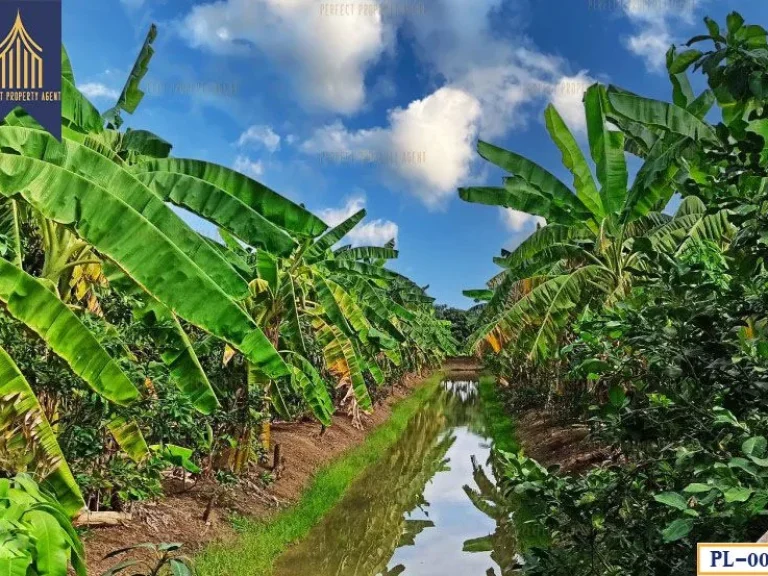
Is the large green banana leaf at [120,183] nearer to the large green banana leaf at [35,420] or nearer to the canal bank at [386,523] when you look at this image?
the large green banana leaf at [35,420]

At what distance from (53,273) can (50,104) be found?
56.9 inches

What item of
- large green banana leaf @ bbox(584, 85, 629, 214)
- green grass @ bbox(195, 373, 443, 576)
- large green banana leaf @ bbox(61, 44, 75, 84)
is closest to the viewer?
large green banana leaf @ bbox(61, 44, 75, 84)

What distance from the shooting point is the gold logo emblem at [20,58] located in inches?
204

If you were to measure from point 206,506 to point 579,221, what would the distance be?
23.0 feet

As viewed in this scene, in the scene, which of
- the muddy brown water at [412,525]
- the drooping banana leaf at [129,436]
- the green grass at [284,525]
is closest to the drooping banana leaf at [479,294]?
the muddy brown water at [412,525]

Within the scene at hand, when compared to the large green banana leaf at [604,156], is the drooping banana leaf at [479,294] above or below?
above

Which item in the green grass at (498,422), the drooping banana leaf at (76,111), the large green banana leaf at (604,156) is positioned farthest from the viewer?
the green grass at (498,422)

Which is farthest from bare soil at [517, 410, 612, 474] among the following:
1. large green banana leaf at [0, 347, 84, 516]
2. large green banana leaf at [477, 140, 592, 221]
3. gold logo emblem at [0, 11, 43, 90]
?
gold logo emblem at [0, 11, 43, 90]

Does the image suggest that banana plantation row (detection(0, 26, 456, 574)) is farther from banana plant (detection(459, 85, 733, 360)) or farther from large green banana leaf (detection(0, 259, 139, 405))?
banana plant (detection(459, 85, 733, 360))

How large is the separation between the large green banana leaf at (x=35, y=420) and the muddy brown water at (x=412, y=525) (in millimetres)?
4753

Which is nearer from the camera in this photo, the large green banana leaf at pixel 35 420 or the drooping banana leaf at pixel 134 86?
the large green banana leaf at pixel 35 420

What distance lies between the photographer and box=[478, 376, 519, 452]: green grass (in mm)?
17000

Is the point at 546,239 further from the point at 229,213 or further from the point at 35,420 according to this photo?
the point at 35,420

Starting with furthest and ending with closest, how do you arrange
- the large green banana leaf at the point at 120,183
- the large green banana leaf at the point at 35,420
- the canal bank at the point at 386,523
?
the canal bank at the point at 386,523
the large green banana leaf at the point at 120,183
the large green banana leaf at the point at 35,420
